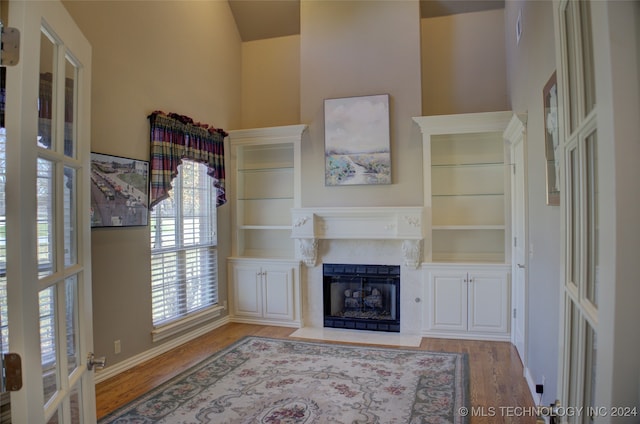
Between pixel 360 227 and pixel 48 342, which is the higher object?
pixel 360 227

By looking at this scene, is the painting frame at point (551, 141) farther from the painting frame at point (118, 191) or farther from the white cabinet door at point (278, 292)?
the painting frame at point (118, 191)

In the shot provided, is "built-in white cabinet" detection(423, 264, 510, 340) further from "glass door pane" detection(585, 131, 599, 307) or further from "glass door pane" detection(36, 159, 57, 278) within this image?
"glass door pane" detection(36, 159, 57, 278)

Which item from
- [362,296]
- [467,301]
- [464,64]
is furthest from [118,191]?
[464,64]

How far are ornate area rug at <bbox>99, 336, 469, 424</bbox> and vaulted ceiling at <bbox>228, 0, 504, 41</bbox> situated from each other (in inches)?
158

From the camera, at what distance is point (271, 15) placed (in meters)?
5.23

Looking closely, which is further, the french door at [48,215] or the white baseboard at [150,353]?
the white baseboard at [150,353]

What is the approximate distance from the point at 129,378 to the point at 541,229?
350 centimetres

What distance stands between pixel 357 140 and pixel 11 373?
163 inches

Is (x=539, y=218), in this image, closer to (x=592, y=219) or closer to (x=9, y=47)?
(x=592, y=219)

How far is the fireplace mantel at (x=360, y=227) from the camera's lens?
4.41 meters

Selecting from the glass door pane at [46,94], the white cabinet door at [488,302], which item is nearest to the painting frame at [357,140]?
the white cabinet door at [488,302]

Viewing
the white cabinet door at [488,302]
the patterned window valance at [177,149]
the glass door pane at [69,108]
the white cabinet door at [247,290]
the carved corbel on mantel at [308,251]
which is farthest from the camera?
the white cabinet door at [247,290]

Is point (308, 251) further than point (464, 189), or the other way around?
point (308, 251)

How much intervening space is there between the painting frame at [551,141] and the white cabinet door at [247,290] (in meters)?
3.53
